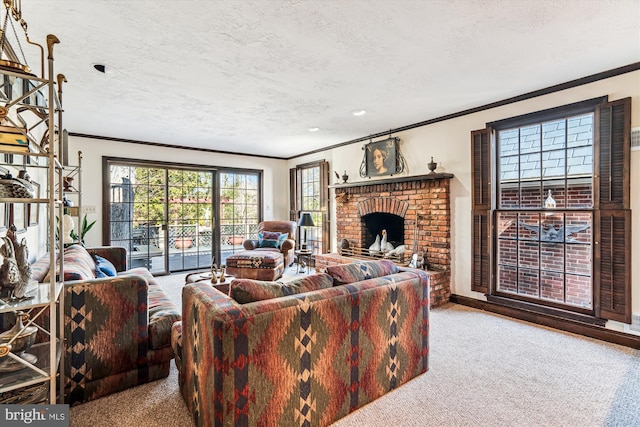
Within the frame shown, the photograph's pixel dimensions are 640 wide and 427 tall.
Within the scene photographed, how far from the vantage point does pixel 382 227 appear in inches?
210

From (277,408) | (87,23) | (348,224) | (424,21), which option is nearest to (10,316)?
(277,408)

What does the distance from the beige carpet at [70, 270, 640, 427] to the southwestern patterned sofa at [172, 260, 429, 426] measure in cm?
16

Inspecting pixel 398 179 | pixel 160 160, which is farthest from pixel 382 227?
pixel 160 160

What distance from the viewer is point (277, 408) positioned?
153 cm

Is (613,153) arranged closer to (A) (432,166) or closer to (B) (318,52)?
(A) (432,166)

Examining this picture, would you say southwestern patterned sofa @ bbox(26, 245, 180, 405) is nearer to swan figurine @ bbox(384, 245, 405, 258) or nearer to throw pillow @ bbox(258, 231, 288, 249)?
swan figurine @ bbox(384, 245, 405, 258)

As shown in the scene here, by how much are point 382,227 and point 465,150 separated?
6.35ft

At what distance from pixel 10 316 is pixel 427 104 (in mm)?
3954

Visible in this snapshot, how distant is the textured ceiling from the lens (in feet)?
6.27

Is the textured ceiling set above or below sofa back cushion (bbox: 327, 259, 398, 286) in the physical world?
above

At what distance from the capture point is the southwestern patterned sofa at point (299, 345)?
55.4 inches

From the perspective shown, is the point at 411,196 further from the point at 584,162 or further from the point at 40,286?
the point at 40,286

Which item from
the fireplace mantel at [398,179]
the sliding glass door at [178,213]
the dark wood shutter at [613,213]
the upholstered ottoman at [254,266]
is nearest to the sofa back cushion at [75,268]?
the upholstered ottoman at [254,266]

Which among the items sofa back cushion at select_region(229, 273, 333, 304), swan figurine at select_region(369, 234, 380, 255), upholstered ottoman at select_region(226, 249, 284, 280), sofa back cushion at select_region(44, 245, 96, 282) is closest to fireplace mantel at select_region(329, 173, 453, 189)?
swan figurine at select_region(369, 234, 380, 255)
